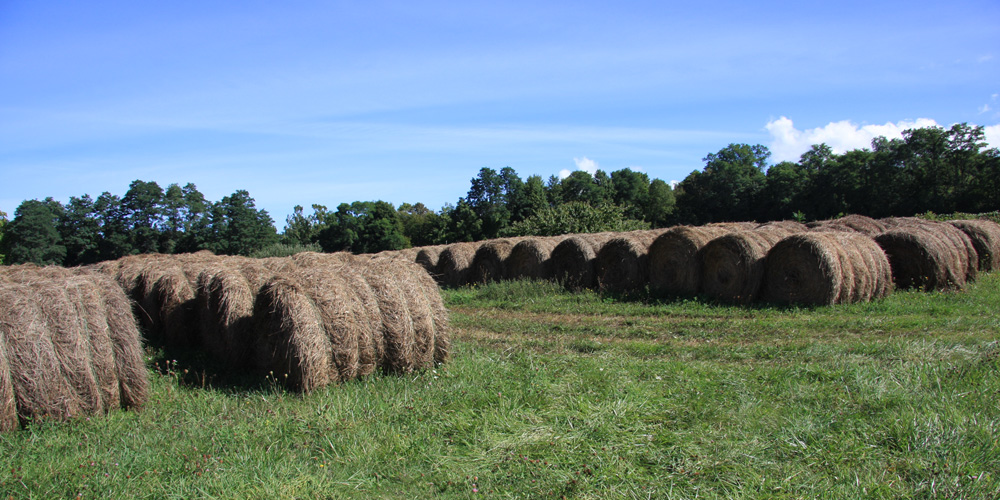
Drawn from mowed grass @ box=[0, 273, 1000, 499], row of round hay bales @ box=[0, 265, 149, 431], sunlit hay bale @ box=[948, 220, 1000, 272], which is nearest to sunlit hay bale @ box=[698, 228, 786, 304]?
mowed grass @ box=[0, 273, 1000, 499]

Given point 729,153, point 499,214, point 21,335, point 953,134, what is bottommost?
point 21,335

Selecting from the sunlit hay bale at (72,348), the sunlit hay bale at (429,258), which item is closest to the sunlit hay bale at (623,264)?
the sunlit hay bale at (429,258)

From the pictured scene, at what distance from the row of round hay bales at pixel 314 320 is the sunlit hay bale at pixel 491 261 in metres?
11.0

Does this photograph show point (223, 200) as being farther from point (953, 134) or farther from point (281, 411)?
point (953, 134)

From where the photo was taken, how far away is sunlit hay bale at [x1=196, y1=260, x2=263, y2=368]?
771 centimetres

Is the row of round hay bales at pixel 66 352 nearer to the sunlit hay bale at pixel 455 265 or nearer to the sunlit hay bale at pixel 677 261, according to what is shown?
the sunlit hay bale at pixel 677 261

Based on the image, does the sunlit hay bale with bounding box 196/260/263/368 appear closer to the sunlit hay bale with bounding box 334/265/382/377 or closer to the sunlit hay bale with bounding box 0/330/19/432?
the sunlit hay bale with bounding box 334/265/382/377

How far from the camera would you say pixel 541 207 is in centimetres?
5053

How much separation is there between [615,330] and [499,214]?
140ft

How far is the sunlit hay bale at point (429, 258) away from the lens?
22.1m

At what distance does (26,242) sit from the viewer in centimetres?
4059

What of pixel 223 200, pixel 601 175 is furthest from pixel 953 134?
pixel 223 200

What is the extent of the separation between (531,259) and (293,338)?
12375 millimetres

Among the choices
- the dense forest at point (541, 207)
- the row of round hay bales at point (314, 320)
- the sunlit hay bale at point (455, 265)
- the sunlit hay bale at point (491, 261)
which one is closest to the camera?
the row of round hay bales at point (314, 320)
